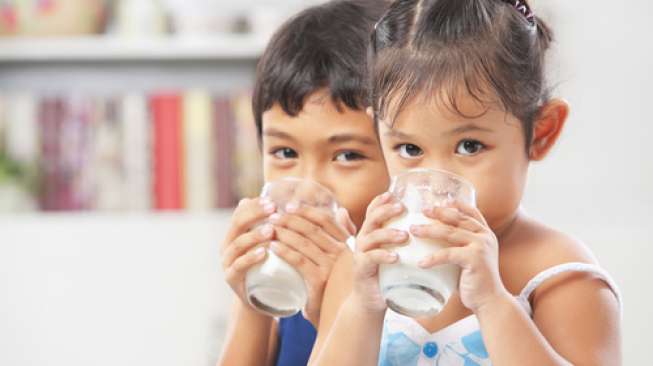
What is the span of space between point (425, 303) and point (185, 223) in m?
2.00

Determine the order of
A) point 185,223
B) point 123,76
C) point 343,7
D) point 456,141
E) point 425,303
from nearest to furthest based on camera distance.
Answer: point 425,303 < point 456,141 < point 343,7 < point 185,223 < point 123,76

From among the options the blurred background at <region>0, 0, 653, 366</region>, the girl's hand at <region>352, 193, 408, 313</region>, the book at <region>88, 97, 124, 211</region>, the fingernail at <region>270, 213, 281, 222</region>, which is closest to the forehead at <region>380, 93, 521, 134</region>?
the girl's hand at <region>352, 193, 408, 313</region>

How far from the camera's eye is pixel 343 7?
1.44 metres

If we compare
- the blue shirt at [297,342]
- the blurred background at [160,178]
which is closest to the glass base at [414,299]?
the blue shirt at [297,342]

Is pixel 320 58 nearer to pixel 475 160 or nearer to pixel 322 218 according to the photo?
pixel 322 218

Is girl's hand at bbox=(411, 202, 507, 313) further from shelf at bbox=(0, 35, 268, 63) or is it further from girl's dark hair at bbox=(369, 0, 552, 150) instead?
shelf at bbox=(0, 35, 268, 63)

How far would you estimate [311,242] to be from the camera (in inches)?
48.1

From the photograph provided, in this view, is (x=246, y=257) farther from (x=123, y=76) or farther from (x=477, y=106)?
(x=123, y=76)

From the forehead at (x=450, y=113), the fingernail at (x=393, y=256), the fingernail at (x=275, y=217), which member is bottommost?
the fingernail at (x=275, y=217)

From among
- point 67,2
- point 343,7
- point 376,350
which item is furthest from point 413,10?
point 67,2

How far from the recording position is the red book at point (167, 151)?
119 inches

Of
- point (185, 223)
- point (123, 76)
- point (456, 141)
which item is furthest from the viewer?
point (123, 76)

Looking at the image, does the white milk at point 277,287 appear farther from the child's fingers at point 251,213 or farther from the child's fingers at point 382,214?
the child's fingers at point 382,214

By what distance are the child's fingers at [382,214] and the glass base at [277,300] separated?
209 mm
